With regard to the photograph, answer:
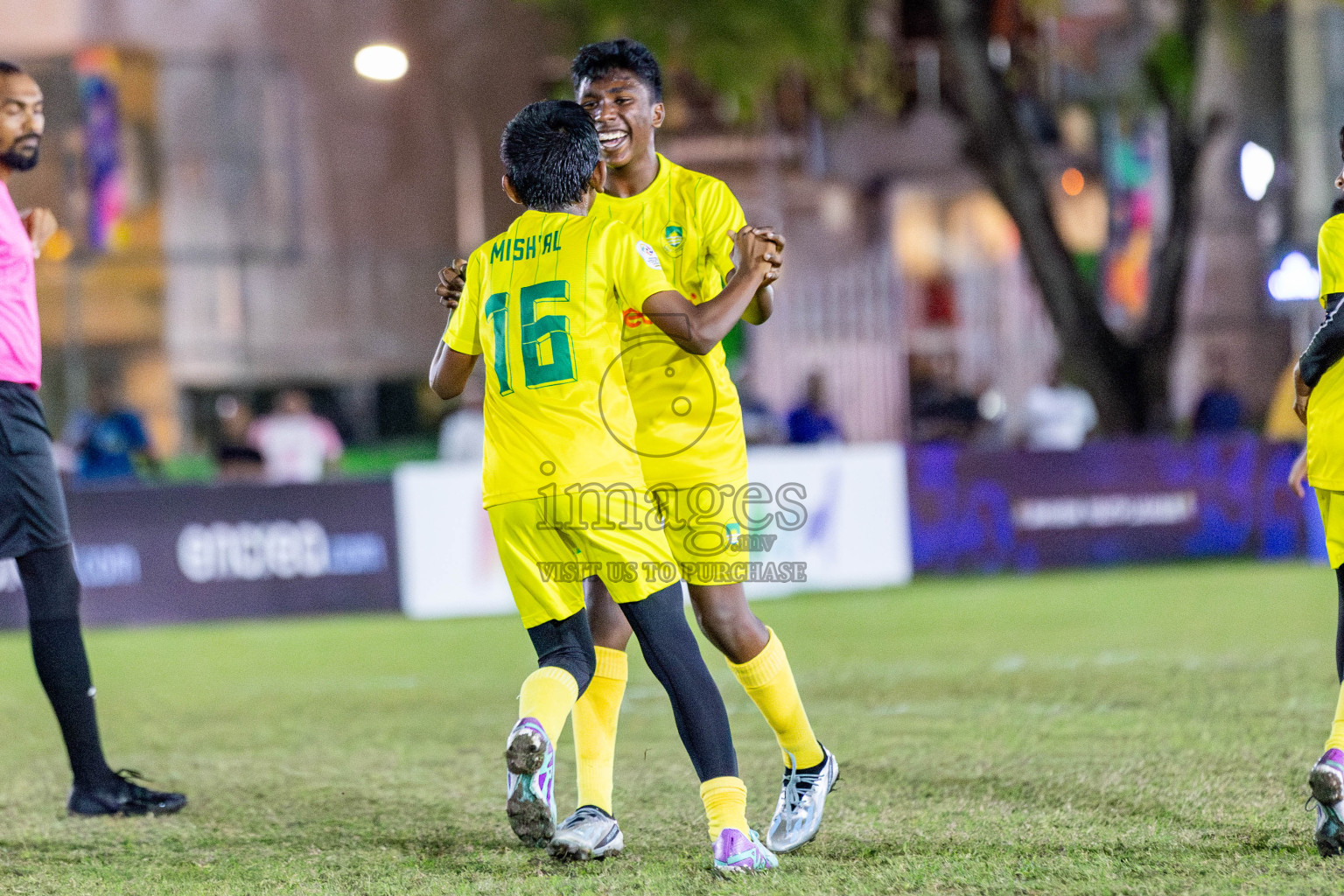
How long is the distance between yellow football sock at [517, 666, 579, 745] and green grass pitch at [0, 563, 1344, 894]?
40 cm

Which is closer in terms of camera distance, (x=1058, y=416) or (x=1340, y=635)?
(x=1340, y=635)

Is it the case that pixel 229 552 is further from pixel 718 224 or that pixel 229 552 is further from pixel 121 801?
pixel 718 224

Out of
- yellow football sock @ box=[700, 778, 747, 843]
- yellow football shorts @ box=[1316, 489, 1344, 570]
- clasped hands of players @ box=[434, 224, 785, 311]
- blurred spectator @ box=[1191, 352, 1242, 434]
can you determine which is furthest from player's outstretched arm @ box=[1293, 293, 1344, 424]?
blurred spectator @ box=[1191, 352, 1242, 434]

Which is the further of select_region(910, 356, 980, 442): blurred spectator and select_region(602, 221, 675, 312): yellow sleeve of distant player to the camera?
select_region(910, 356, 980, 442): blurred spectator

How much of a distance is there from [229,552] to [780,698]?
8423 mm

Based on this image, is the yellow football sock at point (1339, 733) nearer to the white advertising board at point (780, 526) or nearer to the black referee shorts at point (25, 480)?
the black referee shorts at point (25, 480)

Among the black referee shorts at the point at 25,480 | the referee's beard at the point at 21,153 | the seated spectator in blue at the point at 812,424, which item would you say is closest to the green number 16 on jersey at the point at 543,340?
the black referee shorts at the point at 25,480

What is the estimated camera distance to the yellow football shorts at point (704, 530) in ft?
13.5

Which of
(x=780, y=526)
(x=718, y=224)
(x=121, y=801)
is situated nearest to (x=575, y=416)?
(x=718, y=224)

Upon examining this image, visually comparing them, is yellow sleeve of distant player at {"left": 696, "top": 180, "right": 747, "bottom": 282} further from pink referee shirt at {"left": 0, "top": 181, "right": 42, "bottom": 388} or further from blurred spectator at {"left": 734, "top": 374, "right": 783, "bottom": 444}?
blurred spectator at {"left": 734, "top": 374, "right": 783, "bottom": 444}

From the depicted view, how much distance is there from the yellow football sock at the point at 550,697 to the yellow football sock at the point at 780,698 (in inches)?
21.0

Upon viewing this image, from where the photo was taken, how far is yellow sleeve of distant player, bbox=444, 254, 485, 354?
13.2ft

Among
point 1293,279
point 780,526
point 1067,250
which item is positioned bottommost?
point 780,526

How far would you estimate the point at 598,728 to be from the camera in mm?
4234
